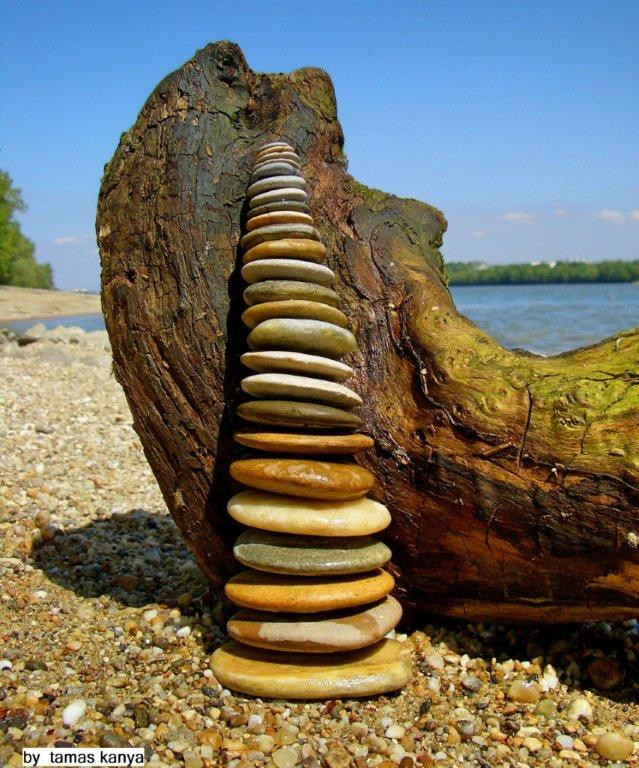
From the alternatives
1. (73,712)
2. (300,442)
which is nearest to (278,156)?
(300,442)

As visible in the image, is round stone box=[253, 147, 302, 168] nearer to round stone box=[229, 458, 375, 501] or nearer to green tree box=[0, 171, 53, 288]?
round stone box=[229, 458, 375, 501]

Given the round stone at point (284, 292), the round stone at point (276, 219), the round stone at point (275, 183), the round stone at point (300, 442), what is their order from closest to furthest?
the round stone at point (300, 442)
the round stone at point (284, 292)
the round stone at point (276, 219)
the round stone at point (275, 183)

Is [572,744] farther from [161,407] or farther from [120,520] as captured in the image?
[120,520]

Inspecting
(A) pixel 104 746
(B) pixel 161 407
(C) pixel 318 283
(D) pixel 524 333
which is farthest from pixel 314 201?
(D) pixel 524 333

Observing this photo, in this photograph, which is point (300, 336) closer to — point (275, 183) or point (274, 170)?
point (275, 183)

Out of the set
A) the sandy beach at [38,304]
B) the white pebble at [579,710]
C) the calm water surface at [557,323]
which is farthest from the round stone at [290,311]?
the sandy beach at [38,304]

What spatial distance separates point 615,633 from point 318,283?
Answer: 2.24 m

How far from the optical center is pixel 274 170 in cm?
381

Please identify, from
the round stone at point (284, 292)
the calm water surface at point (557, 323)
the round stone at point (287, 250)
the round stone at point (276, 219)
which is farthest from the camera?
the calm water surface at point (557, 323)

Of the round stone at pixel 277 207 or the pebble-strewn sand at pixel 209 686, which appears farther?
the round stone at pixel 277 207

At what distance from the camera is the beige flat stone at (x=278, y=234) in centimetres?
359

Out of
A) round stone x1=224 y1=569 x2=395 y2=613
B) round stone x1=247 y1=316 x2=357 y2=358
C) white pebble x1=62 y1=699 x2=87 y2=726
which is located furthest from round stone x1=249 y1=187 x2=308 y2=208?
white pebble x1=62 y1=699 x2=87 y2=726

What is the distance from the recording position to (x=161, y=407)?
11.8ft

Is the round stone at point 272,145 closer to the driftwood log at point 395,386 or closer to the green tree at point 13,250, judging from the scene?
the driftwood log at point 395,386
